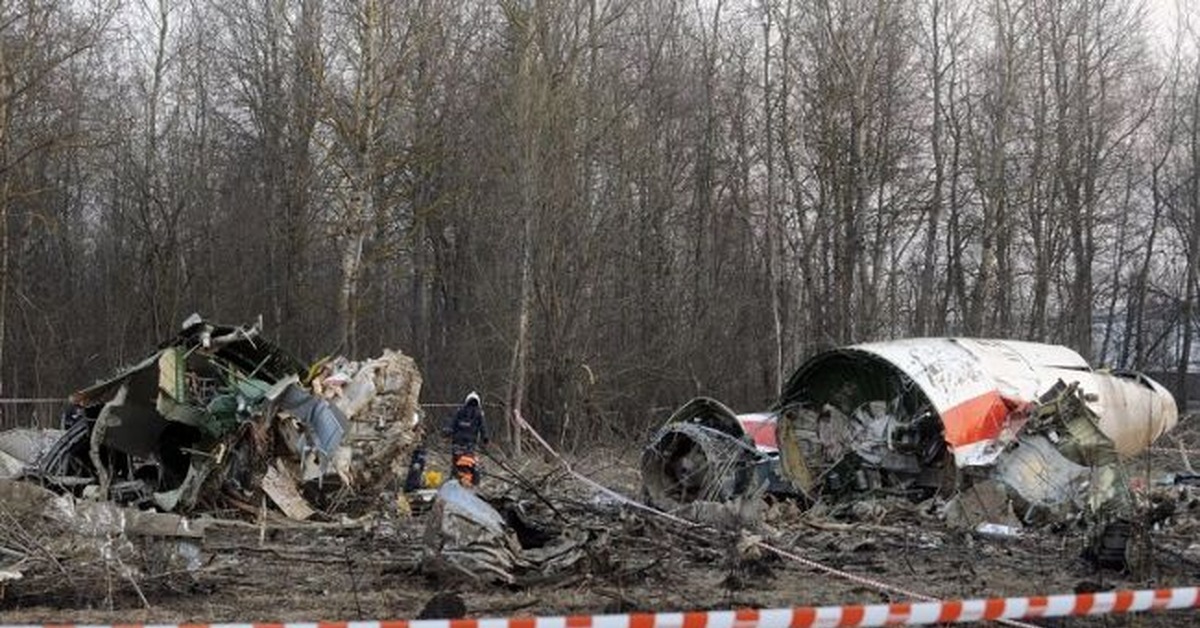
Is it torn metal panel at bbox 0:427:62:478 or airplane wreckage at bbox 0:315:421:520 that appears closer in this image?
airplane wreckage at bbox 0:315:421:520

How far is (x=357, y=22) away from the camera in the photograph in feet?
84.5

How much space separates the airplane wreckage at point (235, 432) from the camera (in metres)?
12.2

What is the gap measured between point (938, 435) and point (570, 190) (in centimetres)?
1306

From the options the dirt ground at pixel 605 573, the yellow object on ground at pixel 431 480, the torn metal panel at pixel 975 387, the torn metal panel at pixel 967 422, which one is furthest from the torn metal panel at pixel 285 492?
the torn metal panel at pixel 975 387

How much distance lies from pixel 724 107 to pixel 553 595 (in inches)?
1024

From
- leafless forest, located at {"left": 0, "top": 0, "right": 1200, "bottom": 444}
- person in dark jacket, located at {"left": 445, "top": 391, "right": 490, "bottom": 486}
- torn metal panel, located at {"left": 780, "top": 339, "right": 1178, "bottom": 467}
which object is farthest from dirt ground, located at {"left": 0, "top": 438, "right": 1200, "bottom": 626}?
leafless forest, located at {"left": 0, "top": 0, "right": 1200, "bottom": 444}

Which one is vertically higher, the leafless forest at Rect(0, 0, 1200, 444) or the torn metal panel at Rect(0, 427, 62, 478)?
the leafless forest at Rect(0, 0, 1200, 444)

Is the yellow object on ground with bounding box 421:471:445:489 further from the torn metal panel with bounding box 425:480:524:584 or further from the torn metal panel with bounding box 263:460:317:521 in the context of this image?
the torn metal panel with bounding box 425:480:524:584

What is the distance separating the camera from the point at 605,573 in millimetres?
8211

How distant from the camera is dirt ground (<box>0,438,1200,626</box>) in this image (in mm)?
→ 7449

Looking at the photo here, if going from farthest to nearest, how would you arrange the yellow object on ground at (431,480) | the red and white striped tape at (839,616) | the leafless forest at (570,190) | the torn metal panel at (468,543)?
the leafless forest at (570,190) → the yellow object on ground at (431,480) → the torn metal panel at (468,543) → the red and white striped tape at (839,616)

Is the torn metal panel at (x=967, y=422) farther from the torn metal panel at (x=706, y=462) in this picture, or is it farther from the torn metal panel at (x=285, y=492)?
the torn metal panel at (x=285, y=492)

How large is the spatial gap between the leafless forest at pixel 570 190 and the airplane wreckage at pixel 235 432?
10.2 m

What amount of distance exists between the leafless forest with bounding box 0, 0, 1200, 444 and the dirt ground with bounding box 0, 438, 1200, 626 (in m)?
13.5
